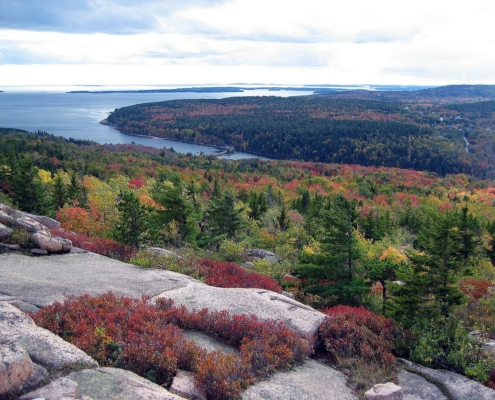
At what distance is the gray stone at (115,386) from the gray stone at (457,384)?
650cm

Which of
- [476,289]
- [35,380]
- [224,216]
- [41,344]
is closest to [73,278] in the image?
[41,344]

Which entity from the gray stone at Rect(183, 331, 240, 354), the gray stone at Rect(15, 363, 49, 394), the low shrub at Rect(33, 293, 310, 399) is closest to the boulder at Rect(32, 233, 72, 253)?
the low shrub at Rect(33, 293, 310, 399)

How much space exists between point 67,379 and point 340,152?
182m

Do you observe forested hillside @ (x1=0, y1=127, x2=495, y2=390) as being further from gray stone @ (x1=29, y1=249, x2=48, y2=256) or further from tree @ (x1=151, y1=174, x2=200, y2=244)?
gray stone @ (x1=29, y1=249, x2=48, y2=256)

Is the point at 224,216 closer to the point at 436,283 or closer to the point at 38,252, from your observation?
the point at 38,252

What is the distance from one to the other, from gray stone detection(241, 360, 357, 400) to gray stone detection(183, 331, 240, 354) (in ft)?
5.07

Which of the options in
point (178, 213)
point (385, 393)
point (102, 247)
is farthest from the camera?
point (178, 213)

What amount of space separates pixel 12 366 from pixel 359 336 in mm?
8180

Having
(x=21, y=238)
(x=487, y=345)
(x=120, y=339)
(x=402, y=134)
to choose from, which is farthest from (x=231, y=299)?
(x=402, y=134)

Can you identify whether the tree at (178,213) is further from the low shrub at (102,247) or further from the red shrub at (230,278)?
the red shrub at (230,278)

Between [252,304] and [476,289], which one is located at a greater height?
[252,304]

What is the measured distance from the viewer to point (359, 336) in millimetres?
11211

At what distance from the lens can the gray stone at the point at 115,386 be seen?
727 cm

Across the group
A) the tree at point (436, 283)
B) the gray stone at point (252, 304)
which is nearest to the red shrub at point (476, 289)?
the tree at point (436, 283)
